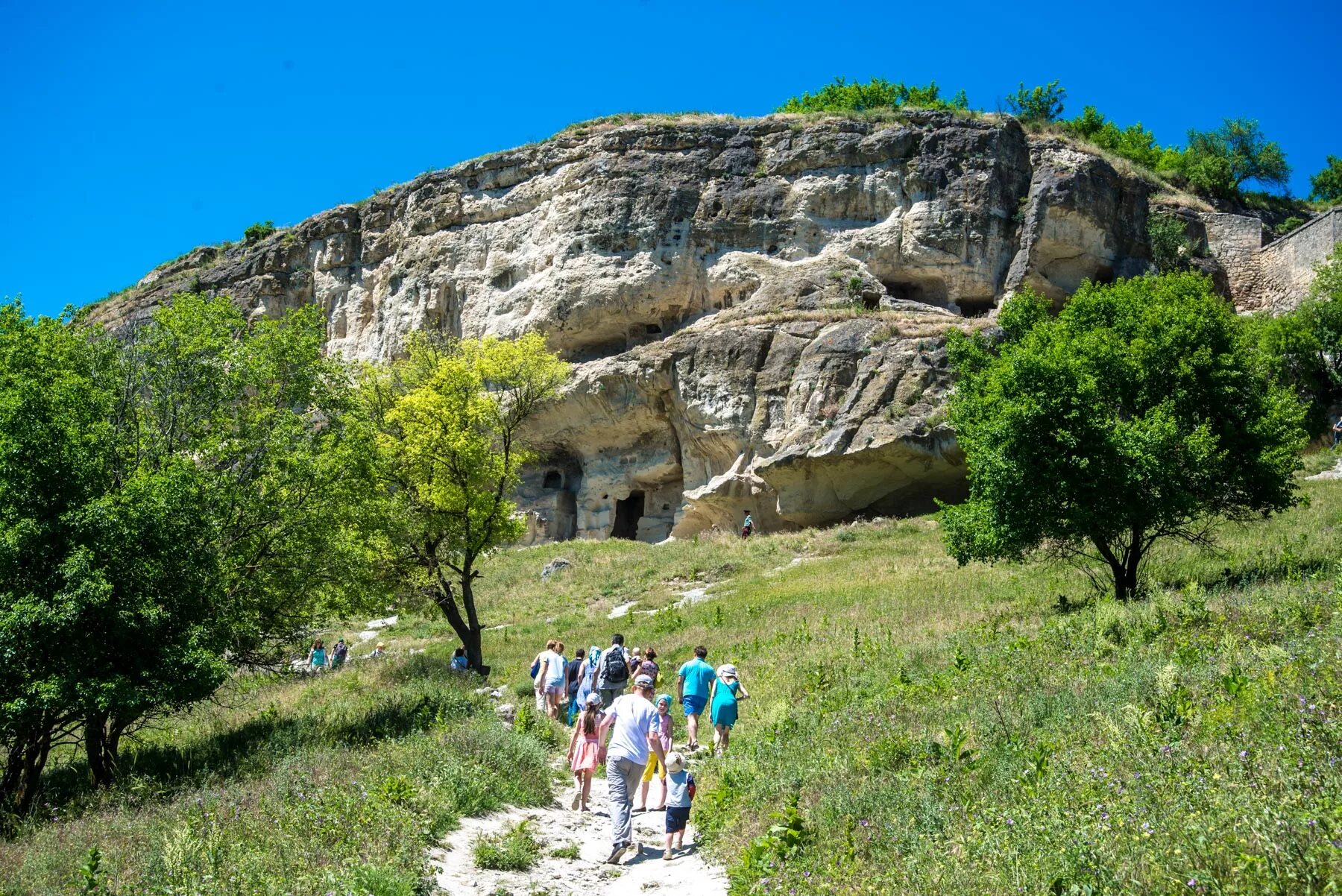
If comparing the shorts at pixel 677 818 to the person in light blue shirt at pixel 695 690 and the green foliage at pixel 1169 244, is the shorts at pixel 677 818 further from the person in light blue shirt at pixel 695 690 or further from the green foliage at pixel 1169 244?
the green foliage at pixel 1169 244

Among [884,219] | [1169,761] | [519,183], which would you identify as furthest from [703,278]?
[1169,761]

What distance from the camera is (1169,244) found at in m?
37.2

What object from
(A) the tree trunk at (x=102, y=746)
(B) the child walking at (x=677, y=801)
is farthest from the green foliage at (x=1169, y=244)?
(A) the tree trunk at (x=102, y=746)

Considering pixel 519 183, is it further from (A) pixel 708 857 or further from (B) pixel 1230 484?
(A) pixel 708 857

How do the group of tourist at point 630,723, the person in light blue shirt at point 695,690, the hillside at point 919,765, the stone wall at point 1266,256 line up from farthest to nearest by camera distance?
the stone wall at point 1266,256 → the person in light blue shirt at point 695,690 → the group of tourist at point 630,723 → the hillside at point 919,765

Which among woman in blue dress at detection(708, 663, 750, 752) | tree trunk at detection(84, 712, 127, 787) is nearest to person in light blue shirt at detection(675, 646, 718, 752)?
woman in blue dress at detection(708, 663, 750, 752)

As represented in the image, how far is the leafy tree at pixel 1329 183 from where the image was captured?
52312 mm

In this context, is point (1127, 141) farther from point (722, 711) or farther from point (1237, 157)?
point (722, 711)

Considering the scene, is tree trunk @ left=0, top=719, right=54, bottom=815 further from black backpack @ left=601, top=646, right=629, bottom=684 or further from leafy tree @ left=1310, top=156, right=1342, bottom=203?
leafy tree @ left=1310, top=156, right=1342, bottom=203

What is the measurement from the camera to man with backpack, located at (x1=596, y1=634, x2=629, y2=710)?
13.3m

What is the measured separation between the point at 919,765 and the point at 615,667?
566cm

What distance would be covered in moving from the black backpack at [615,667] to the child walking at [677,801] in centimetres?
458

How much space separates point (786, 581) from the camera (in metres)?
24.7

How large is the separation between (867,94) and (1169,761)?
58.9 metres
